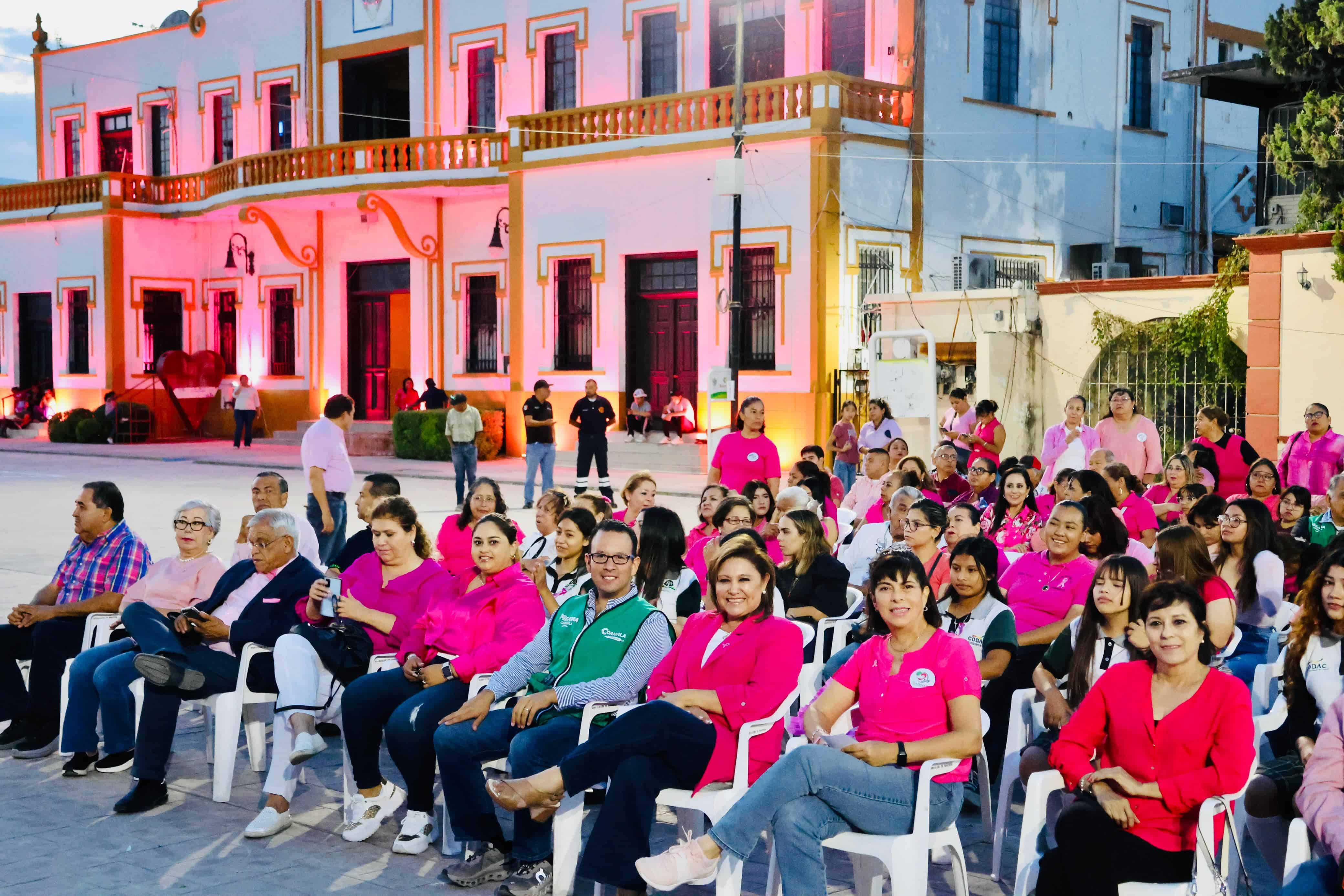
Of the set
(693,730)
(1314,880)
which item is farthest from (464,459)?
(1314,880)

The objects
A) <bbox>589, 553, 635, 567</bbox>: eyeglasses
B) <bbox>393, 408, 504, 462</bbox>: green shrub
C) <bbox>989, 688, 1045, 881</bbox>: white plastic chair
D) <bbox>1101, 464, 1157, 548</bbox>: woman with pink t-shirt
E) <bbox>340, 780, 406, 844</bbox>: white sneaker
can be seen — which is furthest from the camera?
<bbox>393, 408, 504, 462</bbox>: green shrub

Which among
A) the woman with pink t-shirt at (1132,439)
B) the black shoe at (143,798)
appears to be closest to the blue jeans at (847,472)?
the woman with pink t-shirt at (1132,439)

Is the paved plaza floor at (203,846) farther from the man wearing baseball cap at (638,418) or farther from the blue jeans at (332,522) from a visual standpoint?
the man wearing baseball cap at (638,418)

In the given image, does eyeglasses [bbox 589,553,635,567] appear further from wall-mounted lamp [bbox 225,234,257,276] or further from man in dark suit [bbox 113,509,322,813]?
wall-mounted lamp [bbox 225,234,257,276]

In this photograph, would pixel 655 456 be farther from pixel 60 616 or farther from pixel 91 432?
pixel 60 616

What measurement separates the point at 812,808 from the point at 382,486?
420 centimetres

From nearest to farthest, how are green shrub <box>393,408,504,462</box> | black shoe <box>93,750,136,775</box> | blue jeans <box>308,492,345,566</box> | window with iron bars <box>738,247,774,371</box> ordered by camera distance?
black shoe <box>93,750,136,775</box>, blue jeans <box>308,492,345,566</box>, window with iron bars <box>738,247,774,371</box>, green shrub <box>393,408,504,462</box>

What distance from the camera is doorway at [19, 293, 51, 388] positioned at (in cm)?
3488

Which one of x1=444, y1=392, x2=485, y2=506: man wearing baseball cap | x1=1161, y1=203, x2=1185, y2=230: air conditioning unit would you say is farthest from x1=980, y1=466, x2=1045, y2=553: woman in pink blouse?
x1=1161, y1=203, x2=1185, y2=230: air conditioning unit

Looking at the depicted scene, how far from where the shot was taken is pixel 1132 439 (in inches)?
467

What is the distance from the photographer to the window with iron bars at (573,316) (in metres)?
25.0

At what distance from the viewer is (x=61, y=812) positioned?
6078 mm

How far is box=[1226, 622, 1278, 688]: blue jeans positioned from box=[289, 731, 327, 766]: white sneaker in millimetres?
3788

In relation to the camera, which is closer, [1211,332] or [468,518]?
[468,518]
